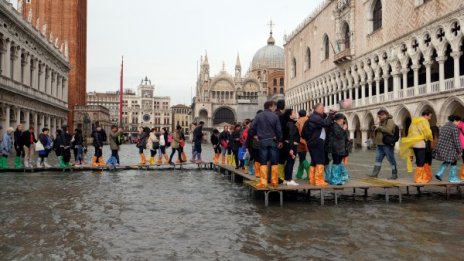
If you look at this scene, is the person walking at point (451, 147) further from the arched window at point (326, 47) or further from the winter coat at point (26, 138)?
the arched window at point (326, 47)

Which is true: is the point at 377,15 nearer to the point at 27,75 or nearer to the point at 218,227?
the point at 27,75

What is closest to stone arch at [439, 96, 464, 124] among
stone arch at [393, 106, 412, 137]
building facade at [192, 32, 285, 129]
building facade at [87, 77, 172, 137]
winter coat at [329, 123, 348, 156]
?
stone arch at [393, 106, 412, 137]

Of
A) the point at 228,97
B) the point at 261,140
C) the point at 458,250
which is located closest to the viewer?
the point at 458,250

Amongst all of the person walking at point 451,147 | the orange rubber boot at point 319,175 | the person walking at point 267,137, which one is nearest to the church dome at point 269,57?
the person walking at point 451,147

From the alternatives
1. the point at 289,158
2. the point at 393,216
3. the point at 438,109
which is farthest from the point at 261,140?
the point at 438,109

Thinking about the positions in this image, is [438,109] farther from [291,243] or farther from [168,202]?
[291,243]

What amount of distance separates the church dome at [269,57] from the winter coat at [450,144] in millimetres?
102095

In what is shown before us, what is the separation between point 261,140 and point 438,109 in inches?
941

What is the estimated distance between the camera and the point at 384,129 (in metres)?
11.0

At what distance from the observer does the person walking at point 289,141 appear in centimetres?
961

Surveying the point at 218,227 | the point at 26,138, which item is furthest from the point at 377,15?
the point at 218,227

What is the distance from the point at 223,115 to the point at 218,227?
92.4m

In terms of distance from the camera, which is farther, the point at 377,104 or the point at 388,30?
the point at 377,104

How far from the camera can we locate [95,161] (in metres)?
18.3
